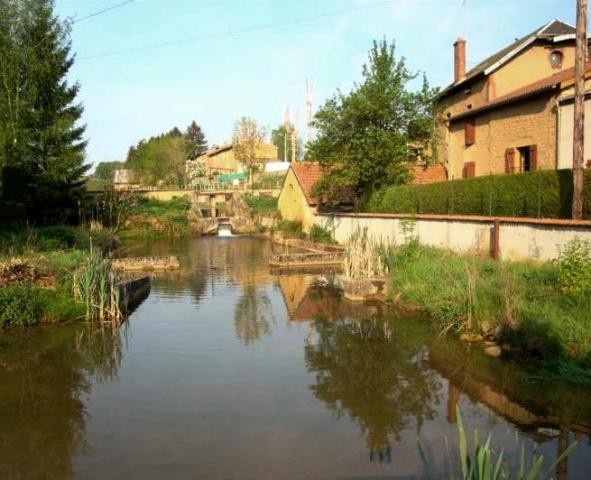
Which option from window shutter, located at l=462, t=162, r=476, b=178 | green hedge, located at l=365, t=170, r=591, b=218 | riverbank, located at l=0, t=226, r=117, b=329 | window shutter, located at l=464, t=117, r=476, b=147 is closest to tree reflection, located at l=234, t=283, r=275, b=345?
riverbank, located at l=0, t=226, r=117, b=329

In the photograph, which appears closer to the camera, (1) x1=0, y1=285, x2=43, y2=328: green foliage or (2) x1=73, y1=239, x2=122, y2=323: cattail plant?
(1) x1=0, y1=285, x2=43, y2=328: green foliage

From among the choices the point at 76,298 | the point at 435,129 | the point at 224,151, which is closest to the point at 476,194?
the point at 435,129

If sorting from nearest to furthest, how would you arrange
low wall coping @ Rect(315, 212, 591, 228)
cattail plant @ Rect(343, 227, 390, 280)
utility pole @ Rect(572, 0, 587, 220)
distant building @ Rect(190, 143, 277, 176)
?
low wall coping @ Rect(315, 212, 591, 228)
utility pole @ Rect(572, 0, 587, 220)
cattail plant @ Rect(343, 227, 390, 280)
distant building @ Rect(190, 143, 277, 176)

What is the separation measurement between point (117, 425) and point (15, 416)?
146 cm

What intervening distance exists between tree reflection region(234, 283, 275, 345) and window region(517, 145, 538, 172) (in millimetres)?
11741

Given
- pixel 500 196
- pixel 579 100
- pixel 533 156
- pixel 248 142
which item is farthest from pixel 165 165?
pixel 579 100

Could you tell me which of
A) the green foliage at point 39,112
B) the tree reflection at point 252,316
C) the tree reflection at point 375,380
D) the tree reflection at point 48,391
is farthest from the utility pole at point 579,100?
the green foliage at point 39,112

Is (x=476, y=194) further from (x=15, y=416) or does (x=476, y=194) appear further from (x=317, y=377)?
(x=15, y=416)

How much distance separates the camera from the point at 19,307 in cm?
1169

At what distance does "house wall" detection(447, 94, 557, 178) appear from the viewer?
20531 mm

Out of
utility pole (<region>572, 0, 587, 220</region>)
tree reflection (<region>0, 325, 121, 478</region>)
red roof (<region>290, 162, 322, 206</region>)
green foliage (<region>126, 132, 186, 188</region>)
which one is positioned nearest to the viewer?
tree reflection (<region>0, 325, 121, 478</region>)

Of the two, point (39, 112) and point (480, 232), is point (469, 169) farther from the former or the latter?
point (39, 112)

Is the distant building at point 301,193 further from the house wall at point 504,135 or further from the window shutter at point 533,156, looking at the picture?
the window shutter at point 533,156

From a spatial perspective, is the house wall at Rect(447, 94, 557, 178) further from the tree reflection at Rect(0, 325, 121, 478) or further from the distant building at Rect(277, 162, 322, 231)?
the tree reflection at Rect(0, 325, 121, 478)
